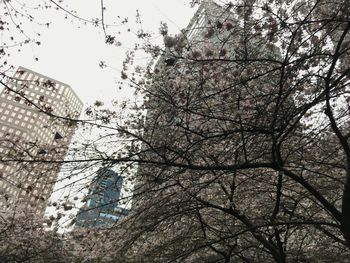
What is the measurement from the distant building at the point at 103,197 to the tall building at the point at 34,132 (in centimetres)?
60

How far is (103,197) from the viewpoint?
18.0 ft

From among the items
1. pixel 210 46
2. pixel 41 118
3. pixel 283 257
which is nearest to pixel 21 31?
pixel 41 118

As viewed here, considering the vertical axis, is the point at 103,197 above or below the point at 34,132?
below

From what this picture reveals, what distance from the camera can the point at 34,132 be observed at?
227 inches

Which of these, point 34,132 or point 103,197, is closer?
point 103,197

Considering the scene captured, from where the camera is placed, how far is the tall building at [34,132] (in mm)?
4312

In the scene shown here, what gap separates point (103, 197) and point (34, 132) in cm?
162

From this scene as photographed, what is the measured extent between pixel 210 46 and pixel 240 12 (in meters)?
1.00

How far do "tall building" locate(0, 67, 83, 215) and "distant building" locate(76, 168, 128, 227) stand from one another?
598 millimetres

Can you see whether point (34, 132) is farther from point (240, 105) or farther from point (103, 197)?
point (240, 105)

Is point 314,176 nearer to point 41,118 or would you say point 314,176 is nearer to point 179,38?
point 179,38

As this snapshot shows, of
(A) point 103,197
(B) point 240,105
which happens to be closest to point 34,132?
(A) point 103,197

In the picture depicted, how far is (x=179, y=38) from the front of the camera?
504cm

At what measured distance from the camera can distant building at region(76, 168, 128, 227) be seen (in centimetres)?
480
